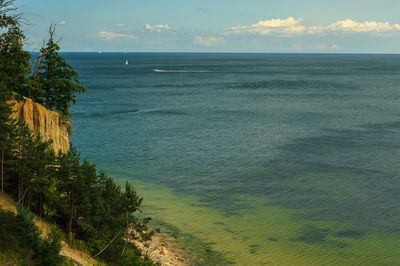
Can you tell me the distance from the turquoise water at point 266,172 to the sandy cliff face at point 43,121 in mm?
9915

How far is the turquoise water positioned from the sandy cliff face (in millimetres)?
9915

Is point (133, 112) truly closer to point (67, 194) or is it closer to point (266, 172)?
point (266, 172)

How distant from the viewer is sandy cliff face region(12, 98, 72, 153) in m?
27.3

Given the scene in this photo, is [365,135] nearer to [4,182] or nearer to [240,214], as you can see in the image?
[240,214]

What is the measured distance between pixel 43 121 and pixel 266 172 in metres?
26.0

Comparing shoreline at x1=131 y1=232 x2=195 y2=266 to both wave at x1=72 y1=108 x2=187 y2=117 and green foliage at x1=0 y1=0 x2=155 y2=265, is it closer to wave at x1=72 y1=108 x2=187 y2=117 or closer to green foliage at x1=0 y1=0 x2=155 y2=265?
green foliage at x1=0 y1=0 x2=155 y2=265

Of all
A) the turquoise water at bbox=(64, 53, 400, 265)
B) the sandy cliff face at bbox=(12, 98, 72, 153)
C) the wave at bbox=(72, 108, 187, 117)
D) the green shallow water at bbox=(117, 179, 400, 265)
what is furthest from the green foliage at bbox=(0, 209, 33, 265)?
the wave at bbox=(72, 108, 187, 117)

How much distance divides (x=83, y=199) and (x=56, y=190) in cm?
204

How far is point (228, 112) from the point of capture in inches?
3465

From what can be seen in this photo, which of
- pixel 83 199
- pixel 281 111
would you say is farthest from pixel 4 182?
pixel 281 111

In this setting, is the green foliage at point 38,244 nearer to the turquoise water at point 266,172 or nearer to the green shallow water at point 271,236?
the green shallow water at point 271,236

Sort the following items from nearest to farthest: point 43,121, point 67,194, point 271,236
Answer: point 67,194, point 43,121, point 271,236

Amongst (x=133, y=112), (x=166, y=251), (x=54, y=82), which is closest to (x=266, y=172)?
(x=166, y=251)

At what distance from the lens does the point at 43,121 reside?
93.4 ft
